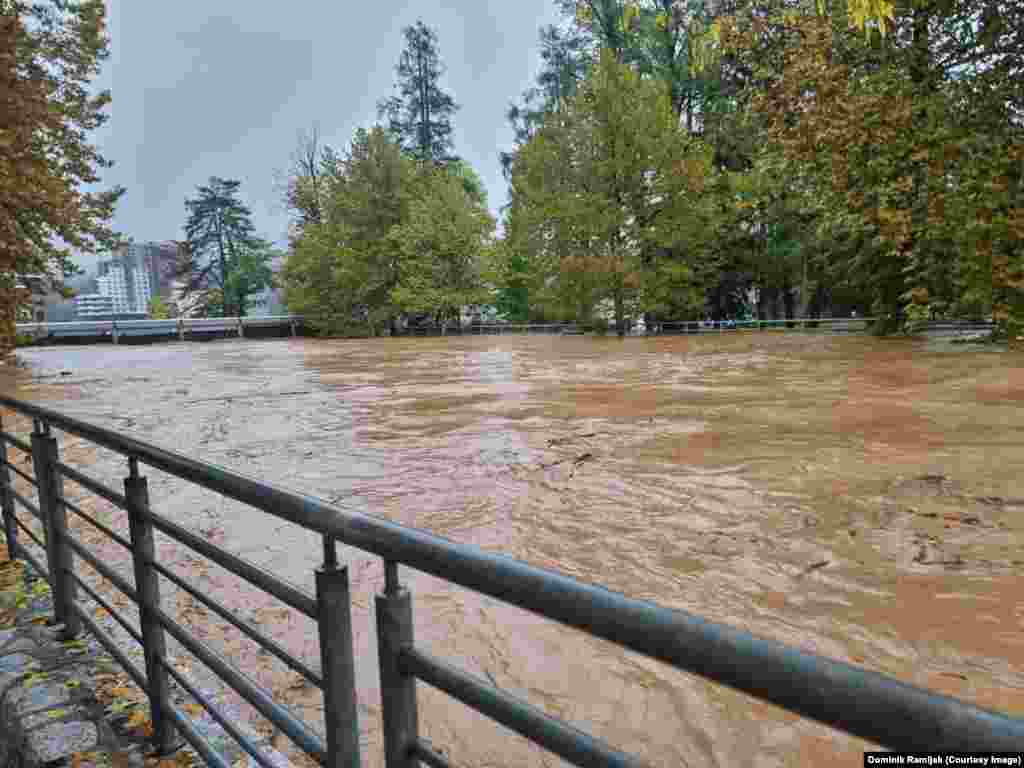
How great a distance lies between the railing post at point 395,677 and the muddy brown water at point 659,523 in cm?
135

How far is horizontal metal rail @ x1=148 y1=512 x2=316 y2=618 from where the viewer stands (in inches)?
55.2

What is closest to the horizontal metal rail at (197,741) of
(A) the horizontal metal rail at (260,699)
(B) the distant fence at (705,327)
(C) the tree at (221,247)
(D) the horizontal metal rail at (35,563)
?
(A) the horizontal metal rail at (260,699)

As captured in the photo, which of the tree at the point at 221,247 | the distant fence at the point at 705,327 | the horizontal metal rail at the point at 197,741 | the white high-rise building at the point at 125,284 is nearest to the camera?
the horizontal metal rail at the point at 197,741

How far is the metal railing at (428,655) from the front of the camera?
1.91 feet

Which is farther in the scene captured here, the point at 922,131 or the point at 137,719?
the point at 922,131

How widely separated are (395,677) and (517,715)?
11.0 inches

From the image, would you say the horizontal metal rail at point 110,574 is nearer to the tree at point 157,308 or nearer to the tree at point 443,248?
the tree at point 443,248

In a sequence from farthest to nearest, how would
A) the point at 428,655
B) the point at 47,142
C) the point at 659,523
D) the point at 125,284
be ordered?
the point at 125,284, the point at 47,142, the point at 659,523, the point at 428,655

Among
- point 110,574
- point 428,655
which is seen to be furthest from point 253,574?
point 110,574

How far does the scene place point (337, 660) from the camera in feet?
4.42

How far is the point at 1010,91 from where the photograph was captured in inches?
462

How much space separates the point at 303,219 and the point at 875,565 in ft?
126

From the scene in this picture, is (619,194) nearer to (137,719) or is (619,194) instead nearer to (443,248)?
(443,248)

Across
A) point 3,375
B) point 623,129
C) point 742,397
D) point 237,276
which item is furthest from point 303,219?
point 742,397
